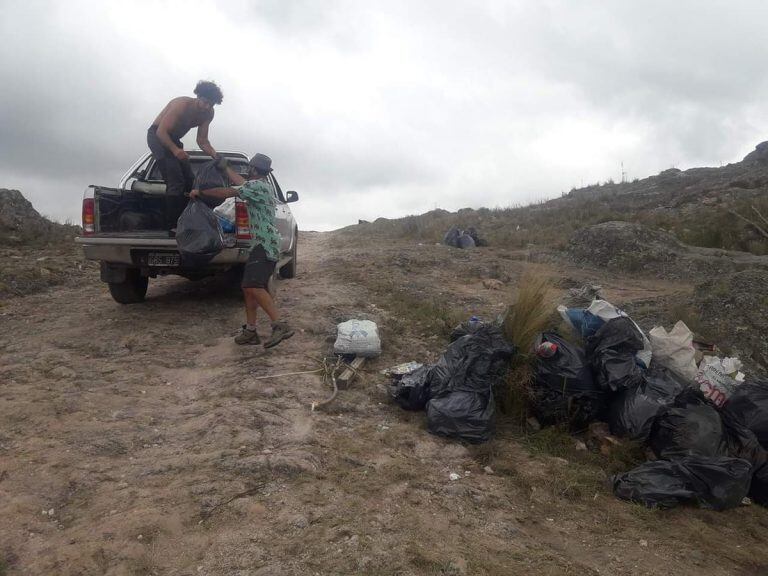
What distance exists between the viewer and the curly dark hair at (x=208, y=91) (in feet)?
18.2

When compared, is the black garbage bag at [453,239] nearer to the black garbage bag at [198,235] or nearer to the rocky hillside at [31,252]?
the rocky hillside at [31,252]

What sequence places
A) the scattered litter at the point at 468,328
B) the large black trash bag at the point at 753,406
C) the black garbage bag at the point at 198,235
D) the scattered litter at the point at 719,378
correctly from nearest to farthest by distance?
the large black trash bag at the point at 753,406 → the scattered litter at the point at 719,378 → the scattered litter at the point at 468,328 → the black garbage bag at the point at 198,235

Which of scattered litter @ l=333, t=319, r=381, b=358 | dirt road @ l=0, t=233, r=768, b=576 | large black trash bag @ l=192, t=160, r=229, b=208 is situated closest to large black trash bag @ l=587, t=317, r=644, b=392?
dirt road @ l=0, t=233, r=768, b=576

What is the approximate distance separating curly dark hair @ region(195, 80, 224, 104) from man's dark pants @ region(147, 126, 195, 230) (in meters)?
0.56

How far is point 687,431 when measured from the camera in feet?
11.3

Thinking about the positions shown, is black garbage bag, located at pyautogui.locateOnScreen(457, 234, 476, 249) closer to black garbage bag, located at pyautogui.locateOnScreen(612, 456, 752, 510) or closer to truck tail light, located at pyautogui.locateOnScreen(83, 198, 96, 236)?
truck tail light, located at pyautogui.locateOnScreen(83, 198, 96, 236)

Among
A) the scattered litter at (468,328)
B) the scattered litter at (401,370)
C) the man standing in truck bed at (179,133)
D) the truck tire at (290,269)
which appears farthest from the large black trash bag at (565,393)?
the truck tire at (290,269)

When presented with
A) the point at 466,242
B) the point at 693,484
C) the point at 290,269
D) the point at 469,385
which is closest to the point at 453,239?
the point at 466,242

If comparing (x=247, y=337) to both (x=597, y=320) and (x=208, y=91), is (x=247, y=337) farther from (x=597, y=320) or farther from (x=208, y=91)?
(x=597, y=320)

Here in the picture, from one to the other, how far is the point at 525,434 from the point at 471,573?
5.43ft

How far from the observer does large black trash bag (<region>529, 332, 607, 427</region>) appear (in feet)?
12.6

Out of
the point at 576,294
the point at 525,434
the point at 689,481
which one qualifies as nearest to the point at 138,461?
the point at 525,434

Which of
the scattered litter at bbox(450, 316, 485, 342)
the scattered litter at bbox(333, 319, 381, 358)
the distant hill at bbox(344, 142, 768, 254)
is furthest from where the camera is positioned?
the distant hill at bbox(344, 142, 768, 254)

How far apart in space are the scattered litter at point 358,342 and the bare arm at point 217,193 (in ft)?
4.79
